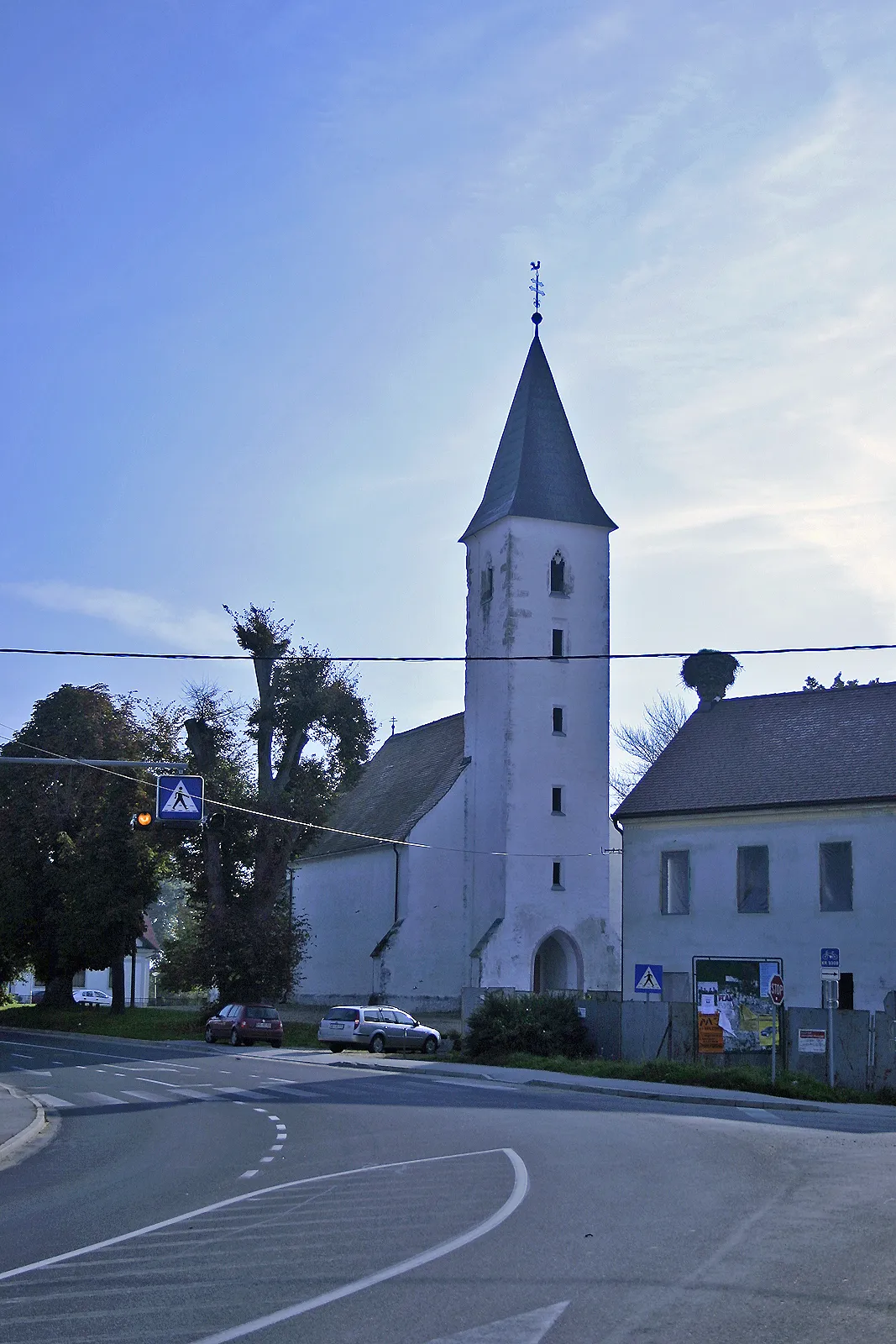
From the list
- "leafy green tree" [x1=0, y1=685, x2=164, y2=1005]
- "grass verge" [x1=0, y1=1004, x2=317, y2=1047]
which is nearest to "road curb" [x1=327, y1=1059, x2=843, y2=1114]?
"grass verge" [x1=0, y1=1004, x2=317, y2=1047]

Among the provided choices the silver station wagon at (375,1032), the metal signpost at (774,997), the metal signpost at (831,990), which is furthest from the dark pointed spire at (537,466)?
the metal signpost at (831,990)

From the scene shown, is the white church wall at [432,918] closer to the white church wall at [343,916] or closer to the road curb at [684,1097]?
the white church wall at [343,916]

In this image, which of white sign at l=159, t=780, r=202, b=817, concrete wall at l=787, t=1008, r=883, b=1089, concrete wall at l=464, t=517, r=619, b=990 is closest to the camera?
white sign at l=159, t=780, r=202, b=817

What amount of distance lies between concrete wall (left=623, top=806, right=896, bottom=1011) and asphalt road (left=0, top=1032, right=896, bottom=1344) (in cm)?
1574

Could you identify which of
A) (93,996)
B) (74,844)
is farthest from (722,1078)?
(93,996)

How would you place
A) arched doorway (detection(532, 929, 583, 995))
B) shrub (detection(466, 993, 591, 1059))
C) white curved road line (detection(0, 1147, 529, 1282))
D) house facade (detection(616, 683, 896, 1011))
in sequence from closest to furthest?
white curved road line (detection(0, 1147, 529, 1282)) → shrub (detection(466, 993, 591, 1059)) → house facade (detection(616, 683, 896, 1011)) → arched doorway (detection(532, 929, 583, 995))

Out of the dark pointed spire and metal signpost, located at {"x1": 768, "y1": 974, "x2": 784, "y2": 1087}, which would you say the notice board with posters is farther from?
the dark pointed spire

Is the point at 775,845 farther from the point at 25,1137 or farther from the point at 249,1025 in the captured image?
the point at 25,1137

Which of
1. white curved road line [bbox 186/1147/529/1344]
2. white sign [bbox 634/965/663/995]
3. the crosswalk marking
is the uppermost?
white sign [bbox 634/965/663/995]

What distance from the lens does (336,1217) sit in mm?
10984

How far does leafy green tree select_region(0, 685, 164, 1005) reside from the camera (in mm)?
53562

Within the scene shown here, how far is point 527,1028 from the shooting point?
3525 cm

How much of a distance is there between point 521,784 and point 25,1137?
104 ft

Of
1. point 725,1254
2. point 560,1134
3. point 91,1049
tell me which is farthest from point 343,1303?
point 91,1049
